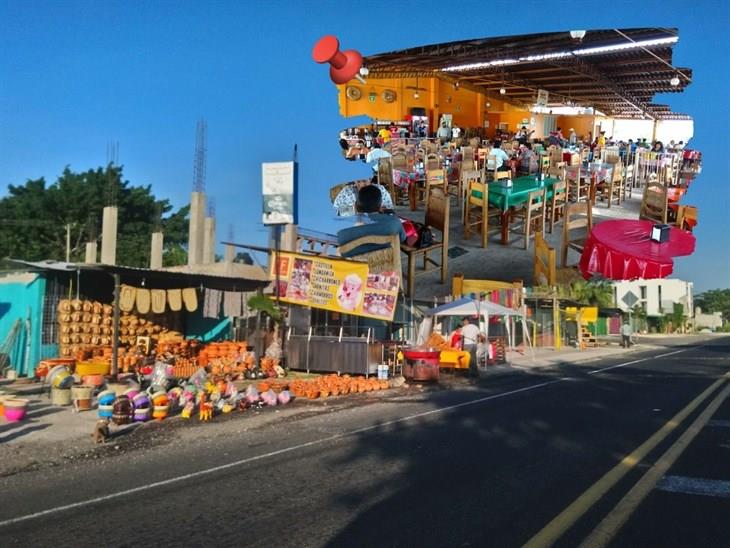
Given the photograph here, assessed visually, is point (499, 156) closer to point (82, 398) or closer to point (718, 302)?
point (82, 398)

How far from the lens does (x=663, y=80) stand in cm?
1084

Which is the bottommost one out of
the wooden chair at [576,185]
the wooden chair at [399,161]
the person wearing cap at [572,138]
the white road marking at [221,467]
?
the white road marking at [221,467]

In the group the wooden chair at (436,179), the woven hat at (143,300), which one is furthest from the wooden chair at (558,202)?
the woven hat at (143,300)

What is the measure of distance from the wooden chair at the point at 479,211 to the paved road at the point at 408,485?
2.81m

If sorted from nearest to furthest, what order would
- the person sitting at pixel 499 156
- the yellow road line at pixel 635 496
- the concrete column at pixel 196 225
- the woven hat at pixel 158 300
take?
1. the yellow road line at pixel 635 496
2. the person sitting at pixel 499 156
3. the woven hat at pixel 158 300
4. the concrete column at pixel 196 225

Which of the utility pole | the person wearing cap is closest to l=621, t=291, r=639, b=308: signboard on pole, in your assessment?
the person wearing cap

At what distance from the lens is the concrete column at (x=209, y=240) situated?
107ft

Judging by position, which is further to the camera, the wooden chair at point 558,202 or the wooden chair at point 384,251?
the wooden chair at point 384,251

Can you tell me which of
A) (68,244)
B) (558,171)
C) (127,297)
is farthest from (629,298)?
(68,244)

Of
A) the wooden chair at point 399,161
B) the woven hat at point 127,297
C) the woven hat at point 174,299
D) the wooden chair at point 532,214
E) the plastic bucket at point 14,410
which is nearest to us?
the wooden chair at point 532,214

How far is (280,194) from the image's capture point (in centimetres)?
1570

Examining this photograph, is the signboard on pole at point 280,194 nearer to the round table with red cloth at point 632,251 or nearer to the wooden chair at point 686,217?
the round table with red cloth at point 632,251

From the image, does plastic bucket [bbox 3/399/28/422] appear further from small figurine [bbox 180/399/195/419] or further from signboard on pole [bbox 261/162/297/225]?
signboard on pole [bbox 261/162/297/225]

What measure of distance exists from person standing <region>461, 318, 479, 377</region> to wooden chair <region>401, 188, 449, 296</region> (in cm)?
960
